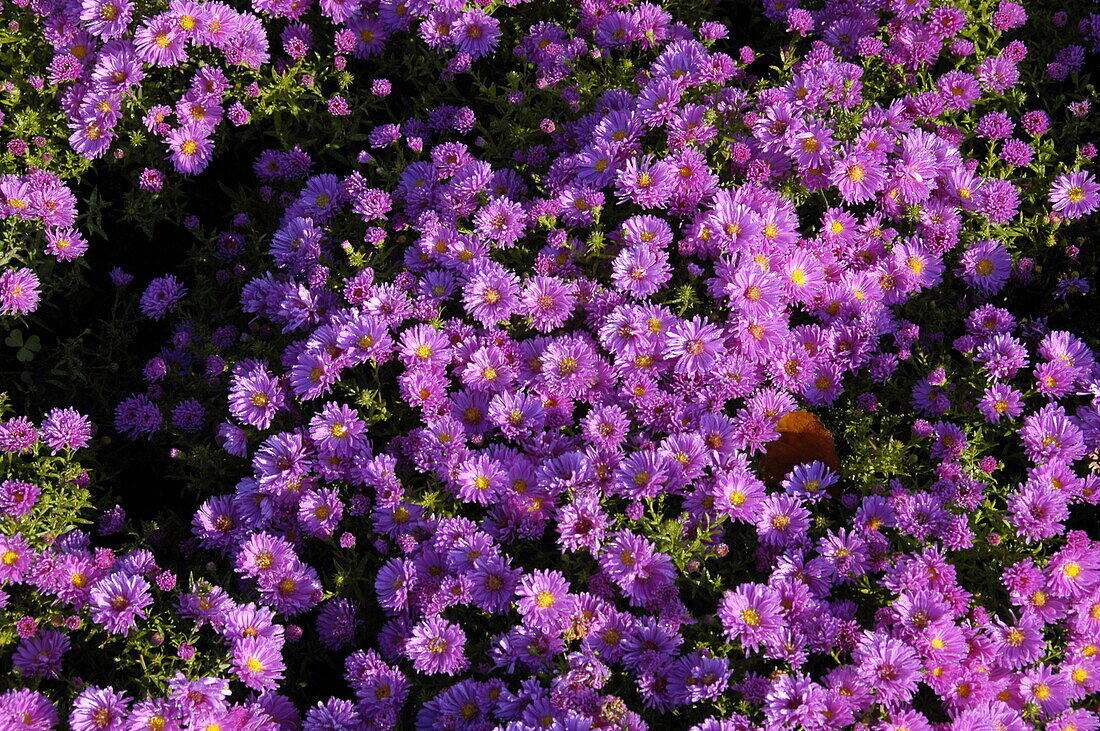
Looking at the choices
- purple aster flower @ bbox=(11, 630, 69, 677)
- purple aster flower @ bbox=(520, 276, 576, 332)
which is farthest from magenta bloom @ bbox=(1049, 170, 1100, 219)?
purple aster flower @ bbox=(11, 630, 69, 677)

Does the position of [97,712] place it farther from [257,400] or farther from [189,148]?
[189,148]

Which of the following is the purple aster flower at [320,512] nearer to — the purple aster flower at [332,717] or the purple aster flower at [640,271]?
the purple aster flower at [332,717]

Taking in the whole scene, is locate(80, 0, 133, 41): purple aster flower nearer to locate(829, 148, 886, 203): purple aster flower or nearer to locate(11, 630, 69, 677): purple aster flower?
locate(11, 630, 69, 677): purple aster flower

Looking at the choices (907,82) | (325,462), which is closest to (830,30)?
(907,82)

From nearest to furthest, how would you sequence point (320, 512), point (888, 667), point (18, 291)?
point (888, 667) < point (320, 512) < point (18, 291)

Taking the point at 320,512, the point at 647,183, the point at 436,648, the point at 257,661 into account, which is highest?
the point at 647,183

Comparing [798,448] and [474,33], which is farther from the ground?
[474,33]

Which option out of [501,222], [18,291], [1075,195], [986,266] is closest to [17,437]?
[18,291]

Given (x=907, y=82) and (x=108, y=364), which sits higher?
(x=907, y=82)

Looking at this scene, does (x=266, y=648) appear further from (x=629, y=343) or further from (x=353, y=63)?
(x=353, y=63)
